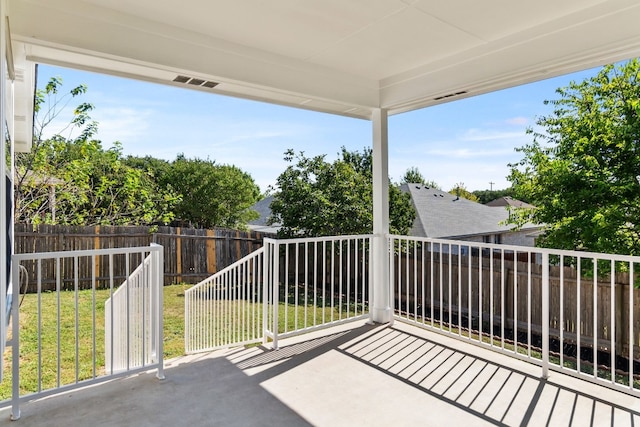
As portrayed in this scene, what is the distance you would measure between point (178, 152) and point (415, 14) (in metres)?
16.1

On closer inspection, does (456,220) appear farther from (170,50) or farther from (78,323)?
(78,323)

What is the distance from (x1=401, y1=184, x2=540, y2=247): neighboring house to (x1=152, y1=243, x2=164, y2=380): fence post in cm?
890

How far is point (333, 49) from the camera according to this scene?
3.33 metres

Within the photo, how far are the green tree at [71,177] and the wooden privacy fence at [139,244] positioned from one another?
0.47m

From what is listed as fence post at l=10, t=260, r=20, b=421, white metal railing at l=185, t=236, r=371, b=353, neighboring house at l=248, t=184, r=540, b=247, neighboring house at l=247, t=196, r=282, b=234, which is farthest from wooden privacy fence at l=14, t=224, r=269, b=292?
fence post at l=10, t=260, r=20, b=421

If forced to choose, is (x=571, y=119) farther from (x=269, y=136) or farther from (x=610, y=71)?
(x=269, y=136)

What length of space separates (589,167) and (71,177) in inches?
369

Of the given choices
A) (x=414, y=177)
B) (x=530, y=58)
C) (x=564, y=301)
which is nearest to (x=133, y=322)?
(x=530, y=58)

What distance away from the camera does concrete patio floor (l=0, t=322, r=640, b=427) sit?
7.52ft

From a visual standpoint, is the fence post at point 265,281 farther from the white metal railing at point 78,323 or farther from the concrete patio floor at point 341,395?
the white metal railing at point 78,323

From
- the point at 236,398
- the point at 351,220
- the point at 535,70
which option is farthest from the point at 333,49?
the point at 351,220

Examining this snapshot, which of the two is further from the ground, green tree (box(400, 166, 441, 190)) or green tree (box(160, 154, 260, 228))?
green tree (box(400, 166, 441, 190))

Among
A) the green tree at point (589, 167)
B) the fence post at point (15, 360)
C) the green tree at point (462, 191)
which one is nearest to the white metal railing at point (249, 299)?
the fence post at point (15, 360)

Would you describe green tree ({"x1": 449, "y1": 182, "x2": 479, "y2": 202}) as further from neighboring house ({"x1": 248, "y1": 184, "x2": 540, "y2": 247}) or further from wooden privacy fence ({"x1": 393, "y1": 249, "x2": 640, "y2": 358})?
wooden privacy fence ({"x1": 393, "y1": 249, "x2": 640, "y2": 358})
